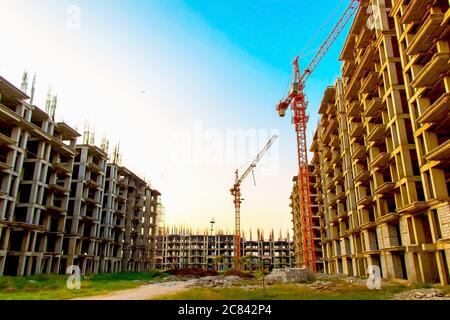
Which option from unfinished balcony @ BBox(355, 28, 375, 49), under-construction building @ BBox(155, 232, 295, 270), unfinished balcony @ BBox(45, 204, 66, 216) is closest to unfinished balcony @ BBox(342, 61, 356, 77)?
unfinished balcony @ BBox(355, 28, 375, 49)

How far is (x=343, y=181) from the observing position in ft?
167

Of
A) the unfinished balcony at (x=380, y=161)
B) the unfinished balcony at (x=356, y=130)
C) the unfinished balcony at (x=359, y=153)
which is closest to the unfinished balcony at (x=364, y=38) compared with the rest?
the unfinished balcony at (x=356, y=130)

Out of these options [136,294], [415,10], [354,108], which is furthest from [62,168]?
[415,10]

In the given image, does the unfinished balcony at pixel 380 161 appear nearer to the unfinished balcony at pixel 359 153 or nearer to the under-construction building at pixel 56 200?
the unfinished balcony at pixel 359 153

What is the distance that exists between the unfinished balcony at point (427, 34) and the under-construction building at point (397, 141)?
7cm

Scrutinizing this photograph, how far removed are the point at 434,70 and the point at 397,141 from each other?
8.19 meters

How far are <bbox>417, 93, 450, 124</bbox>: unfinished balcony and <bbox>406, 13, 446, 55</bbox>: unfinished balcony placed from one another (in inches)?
215

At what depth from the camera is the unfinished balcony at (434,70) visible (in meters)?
23.0

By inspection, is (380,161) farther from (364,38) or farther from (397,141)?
A: (364,38)

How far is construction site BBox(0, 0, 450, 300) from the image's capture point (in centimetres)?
2562

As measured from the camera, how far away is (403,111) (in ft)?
103
